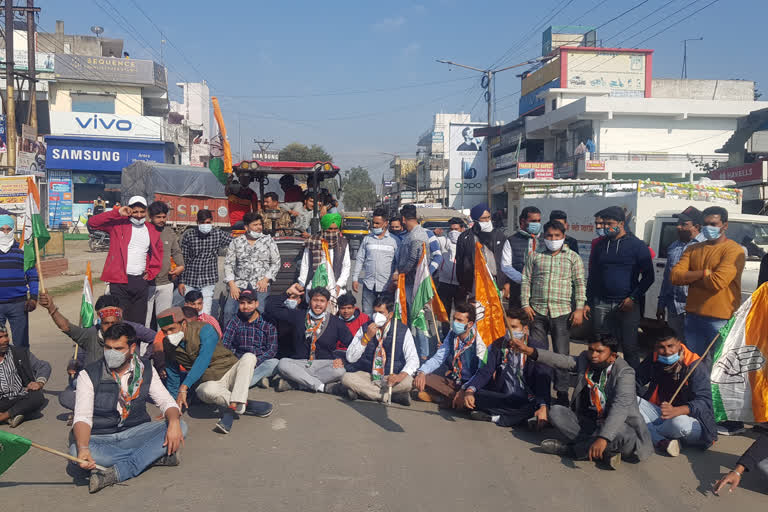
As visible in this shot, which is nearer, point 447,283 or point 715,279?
point 715,279

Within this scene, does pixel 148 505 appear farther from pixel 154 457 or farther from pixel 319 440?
pixel 319 440

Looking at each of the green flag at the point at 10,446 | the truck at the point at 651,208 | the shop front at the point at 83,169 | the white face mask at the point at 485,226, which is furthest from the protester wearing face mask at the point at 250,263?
the shop front at the point at 83,169

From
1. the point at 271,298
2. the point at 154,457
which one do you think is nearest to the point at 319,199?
the point at 271,298

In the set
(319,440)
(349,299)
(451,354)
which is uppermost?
(349,299)

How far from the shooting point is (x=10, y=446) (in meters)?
3.95

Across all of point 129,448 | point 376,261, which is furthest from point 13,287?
point 376,261

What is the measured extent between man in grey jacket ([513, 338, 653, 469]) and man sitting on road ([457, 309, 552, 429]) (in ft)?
1.04

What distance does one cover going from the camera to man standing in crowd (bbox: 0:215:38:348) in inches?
256

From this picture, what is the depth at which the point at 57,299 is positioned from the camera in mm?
13953

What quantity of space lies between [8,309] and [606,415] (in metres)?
5.74

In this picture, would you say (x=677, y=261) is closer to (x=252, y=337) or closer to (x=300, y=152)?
(x=252, y=337)

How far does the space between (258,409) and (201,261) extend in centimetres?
273

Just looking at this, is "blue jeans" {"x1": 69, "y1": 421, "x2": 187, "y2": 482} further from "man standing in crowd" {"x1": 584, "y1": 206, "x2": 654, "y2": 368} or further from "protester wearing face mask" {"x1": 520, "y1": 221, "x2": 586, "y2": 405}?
"man standing in crowd" {"x1": 584, "y1": 206, "x2": 654, "y2": 368}

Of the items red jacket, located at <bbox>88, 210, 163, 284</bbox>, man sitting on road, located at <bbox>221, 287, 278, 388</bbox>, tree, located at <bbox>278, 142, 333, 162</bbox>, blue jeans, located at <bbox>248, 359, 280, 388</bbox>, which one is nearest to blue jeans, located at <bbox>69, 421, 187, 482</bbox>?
blue jeans, located at <bbox>248, 359, 280, 388</bbox>
